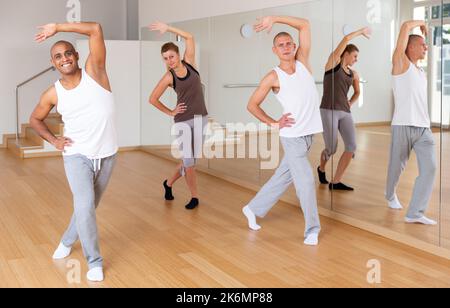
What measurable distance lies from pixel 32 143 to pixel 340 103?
5.61 m

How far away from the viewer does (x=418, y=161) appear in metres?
4.05

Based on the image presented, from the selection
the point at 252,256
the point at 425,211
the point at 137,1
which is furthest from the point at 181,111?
the point at 137,1

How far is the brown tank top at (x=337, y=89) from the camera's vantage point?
466 cm

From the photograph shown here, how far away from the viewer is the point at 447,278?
3.45 m

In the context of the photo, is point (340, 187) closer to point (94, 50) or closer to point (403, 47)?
point (403, 47)

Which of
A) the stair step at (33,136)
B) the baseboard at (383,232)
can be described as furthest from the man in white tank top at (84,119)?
the stair step at (33,136)

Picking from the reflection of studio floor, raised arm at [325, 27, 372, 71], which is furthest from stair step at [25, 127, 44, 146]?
raised arm at [325, 27, 372, 71]

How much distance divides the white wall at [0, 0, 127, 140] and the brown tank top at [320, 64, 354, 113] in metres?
6.13

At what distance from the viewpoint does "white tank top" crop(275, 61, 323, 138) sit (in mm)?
4102

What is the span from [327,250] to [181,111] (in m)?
1.81

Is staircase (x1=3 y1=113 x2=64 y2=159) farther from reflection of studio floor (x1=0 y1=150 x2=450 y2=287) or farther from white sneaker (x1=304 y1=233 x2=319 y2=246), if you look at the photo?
white sneaker (x1=304 y1=233 x2=319 y2=246)

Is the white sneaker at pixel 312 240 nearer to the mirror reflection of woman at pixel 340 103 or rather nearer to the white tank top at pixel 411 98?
the mirror reflection of woman at pixel 340 103

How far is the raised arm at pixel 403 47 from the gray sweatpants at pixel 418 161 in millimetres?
405
